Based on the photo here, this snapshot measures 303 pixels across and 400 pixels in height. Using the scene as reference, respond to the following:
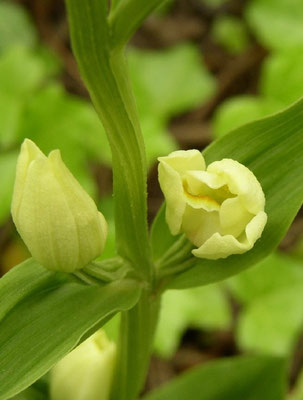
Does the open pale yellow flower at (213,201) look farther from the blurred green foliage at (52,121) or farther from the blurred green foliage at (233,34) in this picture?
the blurred green foliage at (233,34)

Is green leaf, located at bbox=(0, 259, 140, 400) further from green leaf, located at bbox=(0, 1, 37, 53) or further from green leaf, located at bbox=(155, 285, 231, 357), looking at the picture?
green leaf, located at bbox=(0, 1, 37, 53)

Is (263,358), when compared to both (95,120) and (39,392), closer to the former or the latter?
(39,392)

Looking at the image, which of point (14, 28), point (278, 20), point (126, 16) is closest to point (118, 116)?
point (126, 16)

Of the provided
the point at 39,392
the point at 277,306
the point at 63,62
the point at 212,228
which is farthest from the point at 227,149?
the point at 63,62

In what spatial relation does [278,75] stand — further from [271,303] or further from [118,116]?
[118,116]

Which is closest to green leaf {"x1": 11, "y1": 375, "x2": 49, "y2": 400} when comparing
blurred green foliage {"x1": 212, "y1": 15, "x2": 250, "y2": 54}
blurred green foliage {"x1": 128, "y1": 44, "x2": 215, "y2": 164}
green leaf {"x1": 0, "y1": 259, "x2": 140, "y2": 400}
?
green leaf {"x1": 0, "y1": 259, "x2": 140, "y2": 400}

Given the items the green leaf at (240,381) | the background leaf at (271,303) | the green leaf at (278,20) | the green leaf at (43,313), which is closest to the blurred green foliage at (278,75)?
the green leaf at (278,20)
